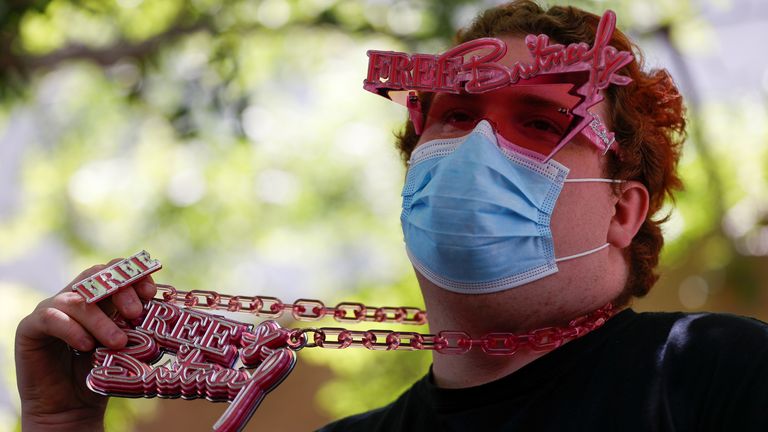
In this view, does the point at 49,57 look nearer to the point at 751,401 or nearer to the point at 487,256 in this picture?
the point at 487,256

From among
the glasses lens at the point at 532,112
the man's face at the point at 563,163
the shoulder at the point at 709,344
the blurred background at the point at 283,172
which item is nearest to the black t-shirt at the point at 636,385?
the shoulder at the point at 709,344

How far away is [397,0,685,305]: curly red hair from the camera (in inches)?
109

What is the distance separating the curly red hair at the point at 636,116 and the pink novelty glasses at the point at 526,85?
11 cm

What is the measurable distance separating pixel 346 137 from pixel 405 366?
1.92 meters

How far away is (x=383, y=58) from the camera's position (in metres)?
2.78

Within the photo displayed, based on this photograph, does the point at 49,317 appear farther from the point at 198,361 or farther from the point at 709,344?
the point at 709,344

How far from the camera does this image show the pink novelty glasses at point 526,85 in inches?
101

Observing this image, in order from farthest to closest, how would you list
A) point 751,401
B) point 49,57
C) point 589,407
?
1. point 49,57
2. point 589,407
3. point 751,401

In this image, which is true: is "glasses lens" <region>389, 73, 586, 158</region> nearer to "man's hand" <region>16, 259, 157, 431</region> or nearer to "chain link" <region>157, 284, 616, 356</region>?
"chain link" <region>157, 284, 616, 356</region>

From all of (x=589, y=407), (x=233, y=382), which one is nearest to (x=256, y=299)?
(x=233, y=382)

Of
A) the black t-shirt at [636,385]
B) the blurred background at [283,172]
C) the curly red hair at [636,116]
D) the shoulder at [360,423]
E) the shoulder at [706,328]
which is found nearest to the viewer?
the black t-shirt at [636,385]

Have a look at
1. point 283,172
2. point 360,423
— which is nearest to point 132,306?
point 360,423

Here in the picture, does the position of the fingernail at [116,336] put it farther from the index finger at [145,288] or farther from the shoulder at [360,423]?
the shoulder at [360,423]

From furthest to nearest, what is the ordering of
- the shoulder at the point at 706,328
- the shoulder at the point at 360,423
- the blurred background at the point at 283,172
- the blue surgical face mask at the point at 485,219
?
1. the blurred background at the point at 283,172
2. the shoulder at the point at 360,423
3. the blue surgical face mask at the point at 485,219
4. the shoulder at the point at 706,328
